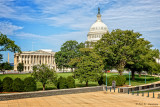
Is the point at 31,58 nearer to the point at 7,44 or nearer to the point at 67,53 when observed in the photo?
the point at 67,53

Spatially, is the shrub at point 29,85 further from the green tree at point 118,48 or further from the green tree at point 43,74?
the green tree at point 118,48

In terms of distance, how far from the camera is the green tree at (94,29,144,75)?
45.7m

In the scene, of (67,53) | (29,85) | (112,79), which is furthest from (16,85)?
(67,53)

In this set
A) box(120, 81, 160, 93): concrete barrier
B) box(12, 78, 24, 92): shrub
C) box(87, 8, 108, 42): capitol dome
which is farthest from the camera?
box(87, 8, 108, 42): capitol dome

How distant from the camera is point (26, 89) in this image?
26.9 metres

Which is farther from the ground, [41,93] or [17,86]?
[17,86]

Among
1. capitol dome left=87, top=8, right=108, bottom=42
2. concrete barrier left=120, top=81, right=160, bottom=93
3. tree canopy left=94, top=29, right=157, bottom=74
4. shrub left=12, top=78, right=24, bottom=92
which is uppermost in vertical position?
capitol dome left=87, top=8, right=108, bottom=42

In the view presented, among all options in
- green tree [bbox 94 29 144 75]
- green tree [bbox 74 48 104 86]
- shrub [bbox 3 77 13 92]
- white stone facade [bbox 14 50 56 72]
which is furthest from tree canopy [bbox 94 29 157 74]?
white stone facade [bbox 14 50 56 72]

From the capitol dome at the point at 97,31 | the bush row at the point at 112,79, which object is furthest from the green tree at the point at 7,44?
the capitol dome at the point at 97,31

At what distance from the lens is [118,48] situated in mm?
46625

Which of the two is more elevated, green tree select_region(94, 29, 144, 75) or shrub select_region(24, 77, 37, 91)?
green tree select_region(94, 29, 144, 75)

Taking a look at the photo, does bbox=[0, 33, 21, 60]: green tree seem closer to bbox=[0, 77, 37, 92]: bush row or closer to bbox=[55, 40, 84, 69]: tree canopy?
bbox=[0, 77, 37, 92]: bush row

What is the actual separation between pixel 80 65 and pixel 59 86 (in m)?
5.45

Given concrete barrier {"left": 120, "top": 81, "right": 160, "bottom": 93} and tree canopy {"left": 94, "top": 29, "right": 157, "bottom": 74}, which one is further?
tree canopy {"left": 94, "top": 29, "right": 157, "bottom": 74}
